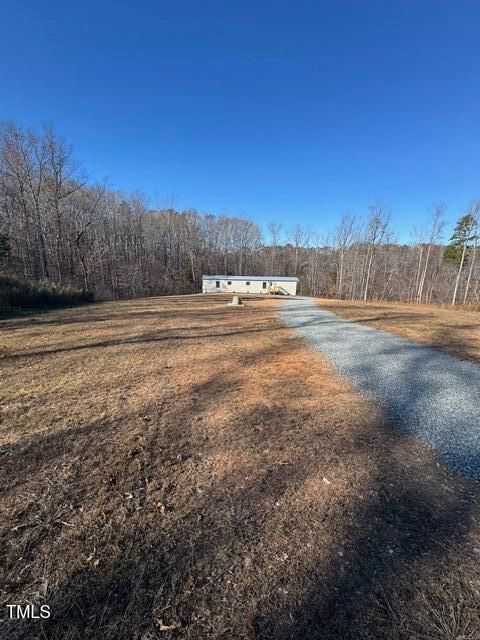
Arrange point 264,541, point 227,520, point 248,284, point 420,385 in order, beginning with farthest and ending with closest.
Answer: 1. point 248,284
2. point 420,385
3. point 227,520
4. point 264,541

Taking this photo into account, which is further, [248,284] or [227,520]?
[248,284]

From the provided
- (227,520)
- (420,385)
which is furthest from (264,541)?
(420,385)

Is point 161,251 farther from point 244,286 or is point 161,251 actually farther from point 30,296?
point 30,296

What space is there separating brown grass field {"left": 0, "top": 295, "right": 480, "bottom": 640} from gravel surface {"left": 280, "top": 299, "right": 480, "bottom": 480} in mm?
334

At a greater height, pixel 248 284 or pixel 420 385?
pixel 420 385

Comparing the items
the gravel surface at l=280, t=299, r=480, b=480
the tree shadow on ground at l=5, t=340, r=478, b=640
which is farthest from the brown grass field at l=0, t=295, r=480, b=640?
the gravel surface at l=280, t=299, r=480, b=480

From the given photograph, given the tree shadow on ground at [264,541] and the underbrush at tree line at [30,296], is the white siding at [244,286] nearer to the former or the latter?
the underbrush at tree line at [30,296]

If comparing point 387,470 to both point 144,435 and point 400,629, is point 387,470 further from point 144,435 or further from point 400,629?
point 144,435

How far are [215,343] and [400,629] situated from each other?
558 centimetres

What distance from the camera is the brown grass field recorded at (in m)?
1.31

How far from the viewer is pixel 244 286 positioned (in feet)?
119

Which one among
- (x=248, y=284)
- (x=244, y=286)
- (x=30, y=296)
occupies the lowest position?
(x=244, y=286)

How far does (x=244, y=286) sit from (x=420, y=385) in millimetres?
32427

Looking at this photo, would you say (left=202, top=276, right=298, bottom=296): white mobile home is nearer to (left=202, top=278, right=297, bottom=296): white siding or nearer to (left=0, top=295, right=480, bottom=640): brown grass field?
(left=202, top=278, right=297, bottom=296): white siding
